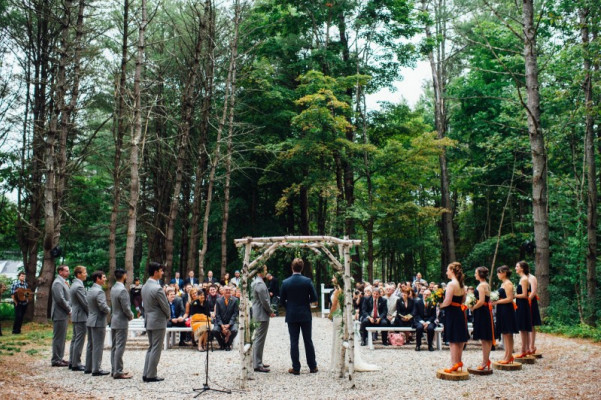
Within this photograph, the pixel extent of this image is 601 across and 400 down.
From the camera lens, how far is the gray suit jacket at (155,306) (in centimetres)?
777

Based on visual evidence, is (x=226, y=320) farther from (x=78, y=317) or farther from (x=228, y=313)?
(x=78, y=317)

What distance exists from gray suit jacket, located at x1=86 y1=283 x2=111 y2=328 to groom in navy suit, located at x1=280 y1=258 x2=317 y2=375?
9.59 feet

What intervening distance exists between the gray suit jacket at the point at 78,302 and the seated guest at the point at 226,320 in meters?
3.41

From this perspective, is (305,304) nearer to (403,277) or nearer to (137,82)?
(137,82)

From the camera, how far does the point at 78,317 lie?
351 inches

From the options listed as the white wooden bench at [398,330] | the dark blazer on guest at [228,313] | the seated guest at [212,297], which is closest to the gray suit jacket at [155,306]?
the dark blazer on guest at [228,313]

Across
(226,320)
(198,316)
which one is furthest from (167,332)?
(226,320)

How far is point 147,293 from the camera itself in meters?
7.85

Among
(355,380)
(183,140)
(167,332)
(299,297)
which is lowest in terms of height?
(355,380)

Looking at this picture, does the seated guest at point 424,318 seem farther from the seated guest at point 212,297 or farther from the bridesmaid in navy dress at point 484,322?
the seated guest at point 212,297

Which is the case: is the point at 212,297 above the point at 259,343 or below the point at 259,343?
above

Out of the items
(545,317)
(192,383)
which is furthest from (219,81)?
(192,383)

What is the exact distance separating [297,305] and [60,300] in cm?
428

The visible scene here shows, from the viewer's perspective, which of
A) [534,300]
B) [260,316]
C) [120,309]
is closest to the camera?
[120,309]
